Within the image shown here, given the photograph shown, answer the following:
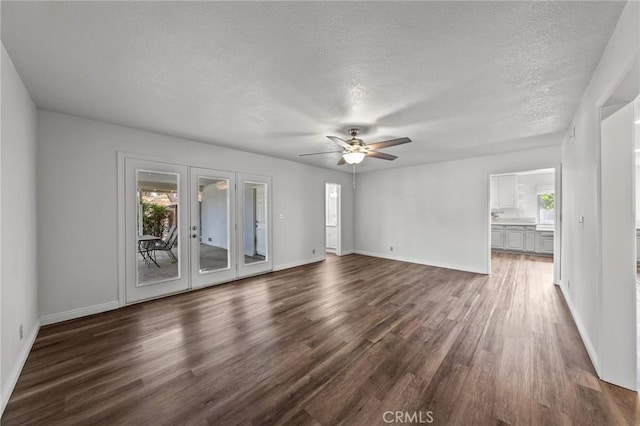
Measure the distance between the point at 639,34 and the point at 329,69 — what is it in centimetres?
181

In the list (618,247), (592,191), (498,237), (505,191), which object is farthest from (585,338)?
(505,191)

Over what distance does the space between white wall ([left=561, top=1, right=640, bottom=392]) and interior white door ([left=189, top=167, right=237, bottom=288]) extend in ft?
15.3

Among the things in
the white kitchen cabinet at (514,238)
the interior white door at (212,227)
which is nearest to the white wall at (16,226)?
the interior white door at (212,227)

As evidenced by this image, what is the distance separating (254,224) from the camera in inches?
196

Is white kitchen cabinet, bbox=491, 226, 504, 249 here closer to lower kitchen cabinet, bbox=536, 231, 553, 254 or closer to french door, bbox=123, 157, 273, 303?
lower kitchen cabinet, bbox=536, 231, 553, 254

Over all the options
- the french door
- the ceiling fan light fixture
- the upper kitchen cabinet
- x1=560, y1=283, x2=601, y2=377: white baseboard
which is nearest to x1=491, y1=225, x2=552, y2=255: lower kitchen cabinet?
the upper kitchen cabinet

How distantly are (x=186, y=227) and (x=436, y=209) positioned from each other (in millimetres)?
5251

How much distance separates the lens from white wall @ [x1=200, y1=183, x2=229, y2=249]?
4191mm

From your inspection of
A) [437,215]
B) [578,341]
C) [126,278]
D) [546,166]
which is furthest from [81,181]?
[546,166]

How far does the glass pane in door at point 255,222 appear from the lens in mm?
4812

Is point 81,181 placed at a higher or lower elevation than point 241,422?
higher

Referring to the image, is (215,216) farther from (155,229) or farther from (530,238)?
(530,238)

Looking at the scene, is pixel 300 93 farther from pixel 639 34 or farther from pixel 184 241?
pixel 184 241

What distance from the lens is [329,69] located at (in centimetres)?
200
